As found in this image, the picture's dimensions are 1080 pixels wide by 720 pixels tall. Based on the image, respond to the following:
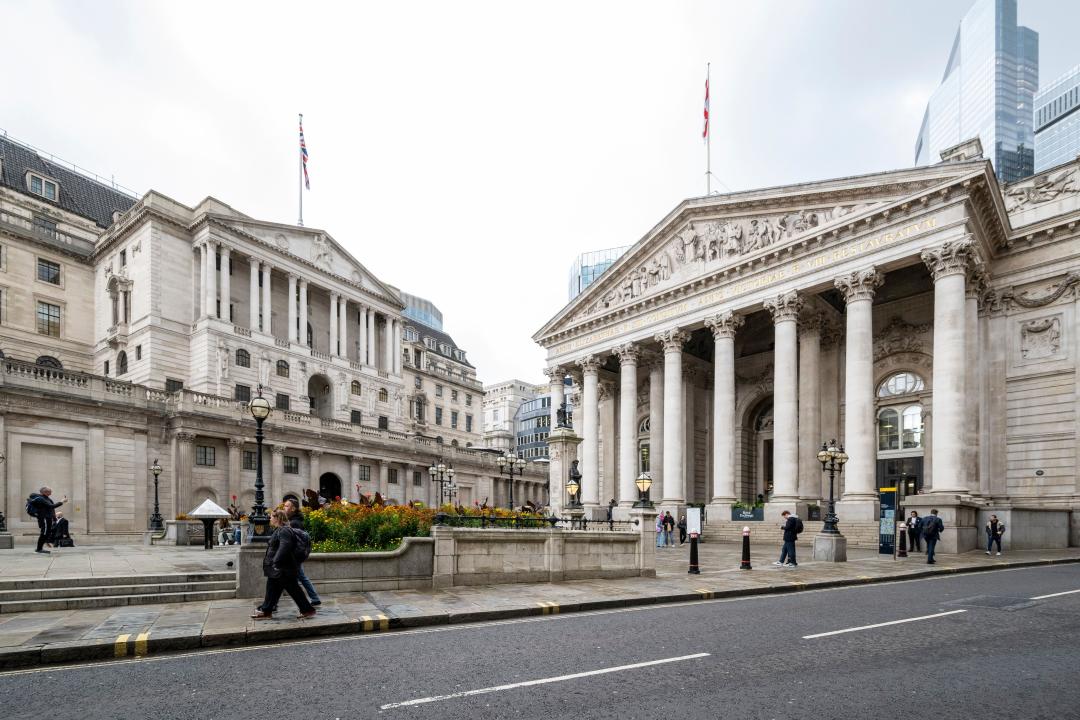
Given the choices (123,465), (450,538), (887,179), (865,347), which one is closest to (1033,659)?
Result: (450,538)

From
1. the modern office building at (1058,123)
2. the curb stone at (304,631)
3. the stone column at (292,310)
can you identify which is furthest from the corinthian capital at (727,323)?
the modern office building at (1058,123)

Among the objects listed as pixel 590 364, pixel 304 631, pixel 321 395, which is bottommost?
pixel 304 631

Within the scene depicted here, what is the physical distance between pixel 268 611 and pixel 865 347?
26.3m

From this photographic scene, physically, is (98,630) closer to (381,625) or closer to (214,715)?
(381,625)

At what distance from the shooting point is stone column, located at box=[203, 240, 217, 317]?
45344 mm

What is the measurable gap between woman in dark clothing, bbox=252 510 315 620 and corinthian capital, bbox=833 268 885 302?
2653 cm

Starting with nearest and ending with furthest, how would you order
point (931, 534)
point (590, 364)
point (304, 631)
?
1. point (304, 631)
2. point (931, 534)
3. point (590, 364)

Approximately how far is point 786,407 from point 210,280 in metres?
39.2

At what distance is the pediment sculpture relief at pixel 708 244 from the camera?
31516 mm

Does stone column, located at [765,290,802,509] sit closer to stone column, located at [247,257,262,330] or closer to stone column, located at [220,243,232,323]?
stone column, located at [247,257,262,330]

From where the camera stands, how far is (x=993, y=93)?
144 metres

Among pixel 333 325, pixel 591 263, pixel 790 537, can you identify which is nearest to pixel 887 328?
pixel 790 537

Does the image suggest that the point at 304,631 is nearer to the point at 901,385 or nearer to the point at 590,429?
the point at 901,385

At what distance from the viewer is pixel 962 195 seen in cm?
2559
